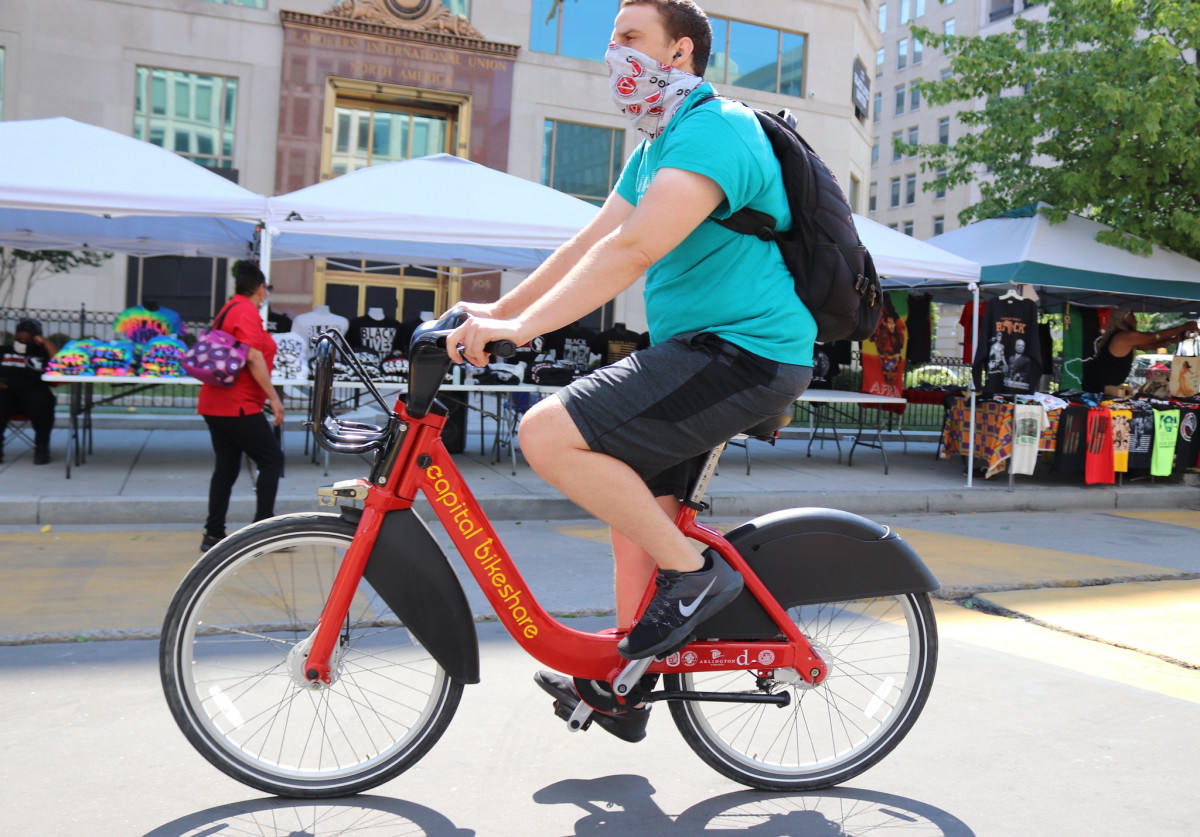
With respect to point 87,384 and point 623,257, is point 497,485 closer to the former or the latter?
point 87,384

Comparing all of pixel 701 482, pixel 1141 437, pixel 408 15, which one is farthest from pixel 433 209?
pixel 408 15

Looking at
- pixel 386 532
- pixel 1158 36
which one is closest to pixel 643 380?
pixel 386 532

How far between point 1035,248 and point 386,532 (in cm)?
1090

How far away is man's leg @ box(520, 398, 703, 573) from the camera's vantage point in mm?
2553

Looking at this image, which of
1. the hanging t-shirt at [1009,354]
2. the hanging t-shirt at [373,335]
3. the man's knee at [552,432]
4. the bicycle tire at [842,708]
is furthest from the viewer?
the hanging t-shirt at [373,335]

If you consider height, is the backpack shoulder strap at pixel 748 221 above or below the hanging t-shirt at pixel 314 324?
above

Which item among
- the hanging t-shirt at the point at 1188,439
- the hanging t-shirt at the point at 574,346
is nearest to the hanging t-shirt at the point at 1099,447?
the hanging t-shirt at the point at 1188,439

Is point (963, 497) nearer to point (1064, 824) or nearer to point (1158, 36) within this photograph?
point (1158, 36)

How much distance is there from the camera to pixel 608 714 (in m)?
→ 2.79

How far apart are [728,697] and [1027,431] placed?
9.10 meters

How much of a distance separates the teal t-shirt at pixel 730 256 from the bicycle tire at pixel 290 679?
1094 millimetres

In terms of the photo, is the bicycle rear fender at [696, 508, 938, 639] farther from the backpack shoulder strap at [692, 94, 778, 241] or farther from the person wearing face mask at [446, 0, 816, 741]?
the backpack shoulder strap at [692, 94, 778, 241]

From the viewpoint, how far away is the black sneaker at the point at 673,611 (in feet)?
8.66

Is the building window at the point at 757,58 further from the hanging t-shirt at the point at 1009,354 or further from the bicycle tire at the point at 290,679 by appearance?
the bicycle tire at the point at 290,679
